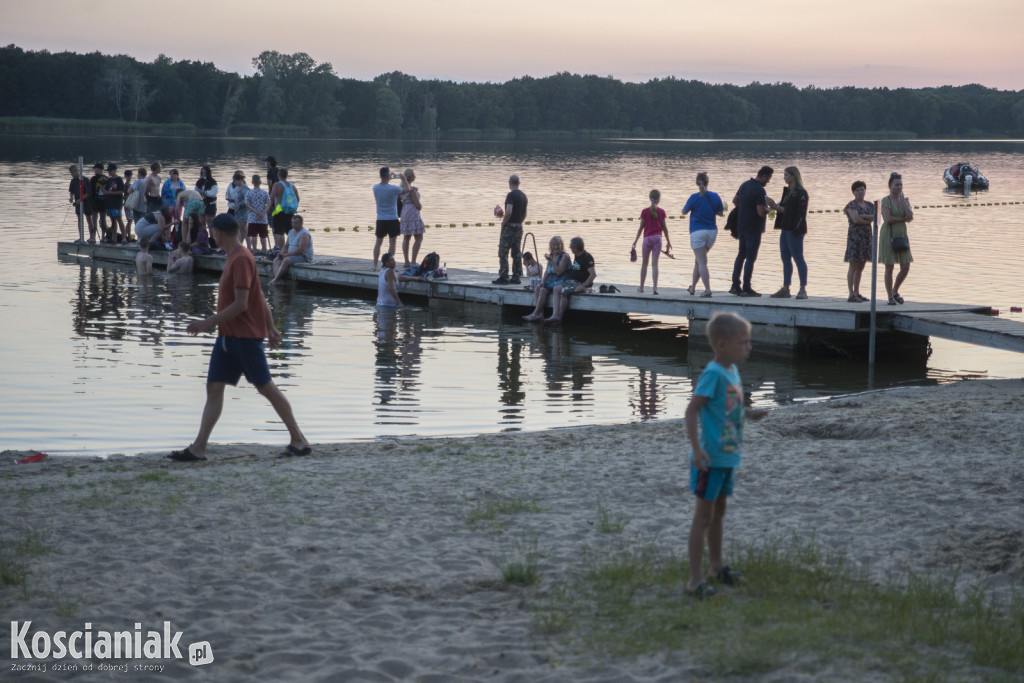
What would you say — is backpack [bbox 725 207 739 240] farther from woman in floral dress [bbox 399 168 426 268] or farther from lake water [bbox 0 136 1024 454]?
woman in floral dress [bbox 399 168 426 268]

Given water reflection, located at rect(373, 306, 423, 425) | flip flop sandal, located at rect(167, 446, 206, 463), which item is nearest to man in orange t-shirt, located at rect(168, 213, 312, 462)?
flip flop sandal, located at rect(167, 446, 206, 463)

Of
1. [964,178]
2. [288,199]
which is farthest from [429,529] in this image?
[964,178]

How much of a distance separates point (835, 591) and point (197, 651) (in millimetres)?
2954

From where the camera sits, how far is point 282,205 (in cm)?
1984

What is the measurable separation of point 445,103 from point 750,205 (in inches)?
6271

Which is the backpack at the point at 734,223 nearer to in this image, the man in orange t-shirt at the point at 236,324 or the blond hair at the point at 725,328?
the man in orange t-shirt at the point at 236,324

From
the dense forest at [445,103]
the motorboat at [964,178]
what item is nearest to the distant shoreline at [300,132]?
the dense forest at [445,103]

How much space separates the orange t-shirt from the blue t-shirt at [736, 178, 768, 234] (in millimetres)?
7828

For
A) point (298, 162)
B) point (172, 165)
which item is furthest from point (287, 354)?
point (298, 162)

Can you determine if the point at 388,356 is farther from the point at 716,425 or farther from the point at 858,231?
the point at 716,425

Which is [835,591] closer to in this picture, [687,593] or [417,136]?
[687,593]

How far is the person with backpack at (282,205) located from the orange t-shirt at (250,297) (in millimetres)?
11426

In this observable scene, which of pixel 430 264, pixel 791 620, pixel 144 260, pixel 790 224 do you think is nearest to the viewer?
pixel 791 620

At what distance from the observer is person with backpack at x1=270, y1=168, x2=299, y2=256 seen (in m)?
19.3
